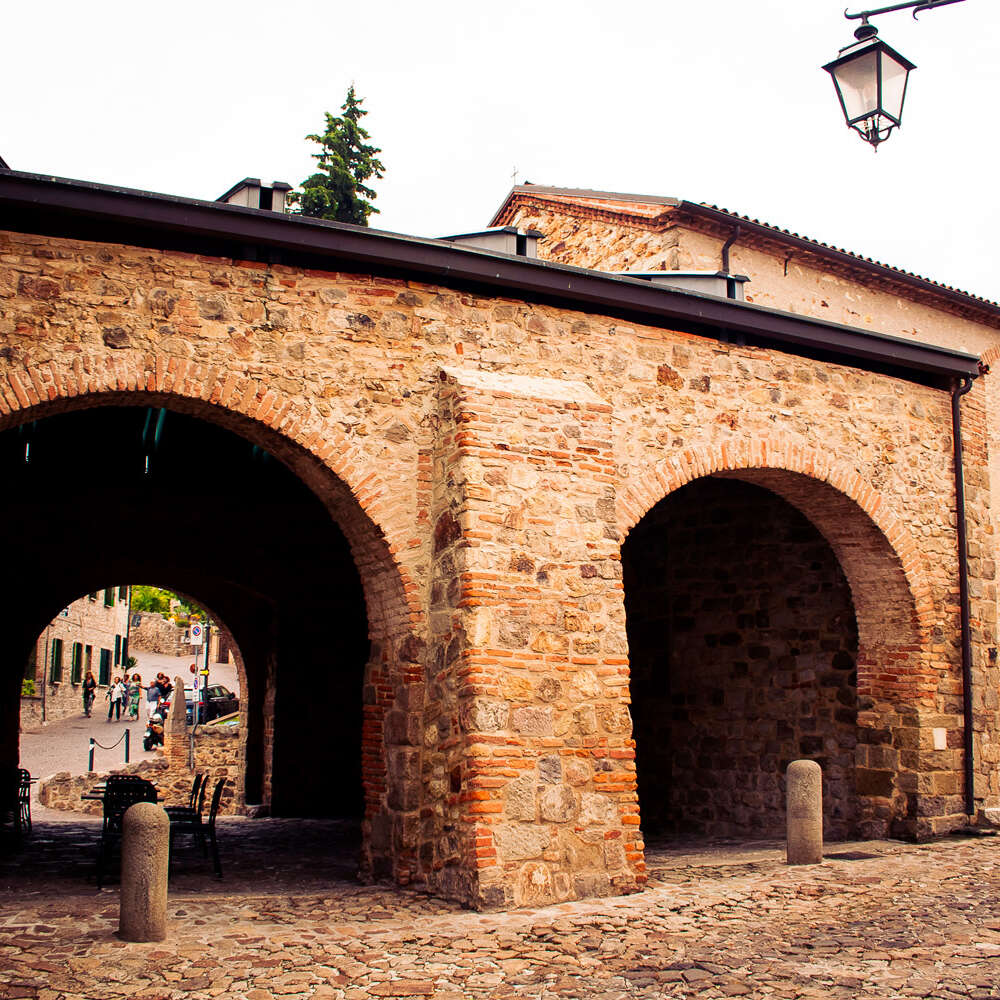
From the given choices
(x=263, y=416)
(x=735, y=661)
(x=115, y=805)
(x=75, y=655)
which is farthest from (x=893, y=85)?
(x=75, y=655)

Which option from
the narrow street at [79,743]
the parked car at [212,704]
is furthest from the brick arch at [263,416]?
the parked car at [212,704]

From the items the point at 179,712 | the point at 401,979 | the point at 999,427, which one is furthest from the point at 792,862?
the point at 179,712

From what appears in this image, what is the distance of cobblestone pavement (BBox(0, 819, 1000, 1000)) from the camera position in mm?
4531

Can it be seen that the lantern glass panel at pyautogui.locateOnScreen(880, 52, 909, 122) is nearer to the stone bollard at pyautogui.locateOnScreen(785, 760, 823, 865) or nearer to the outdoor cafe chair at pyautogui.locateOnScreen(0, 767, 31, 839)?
the stone bollard at pyautogui.locateOnScreen(785, 760, 823, 865)

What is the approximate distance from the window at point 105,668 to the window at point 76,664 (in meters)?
3.20

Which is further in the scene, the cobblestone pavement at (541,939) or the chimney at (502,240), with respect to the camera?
the chimney at (502,240)

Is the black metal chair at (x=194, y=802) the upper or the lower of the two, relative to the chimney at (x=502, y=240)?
lower

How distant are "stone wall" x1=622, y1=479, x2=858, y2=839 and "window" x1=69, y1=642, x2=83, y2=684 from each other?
2139 centimetres

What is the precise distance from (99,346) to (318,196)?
16.0 m

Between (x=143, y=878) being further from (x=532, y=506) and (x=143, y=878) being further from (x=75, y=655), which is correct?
(x=75, y=655)

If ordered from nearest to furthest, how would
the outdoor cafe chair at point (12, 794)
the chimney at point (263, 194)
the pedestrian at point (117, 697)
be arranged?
the chimney at point (263, 194)
the outdoor cafe chair at point (12, 794)
the pedestrian at point (117, 697)

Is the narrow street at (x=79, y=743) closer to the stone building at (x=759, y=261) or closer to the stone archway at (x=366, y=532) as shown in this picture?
the stone building at (x=759, y=261)

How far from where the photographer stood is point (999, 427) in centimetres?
1683

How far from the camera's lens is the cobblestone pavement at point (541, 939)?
14.9 ft
